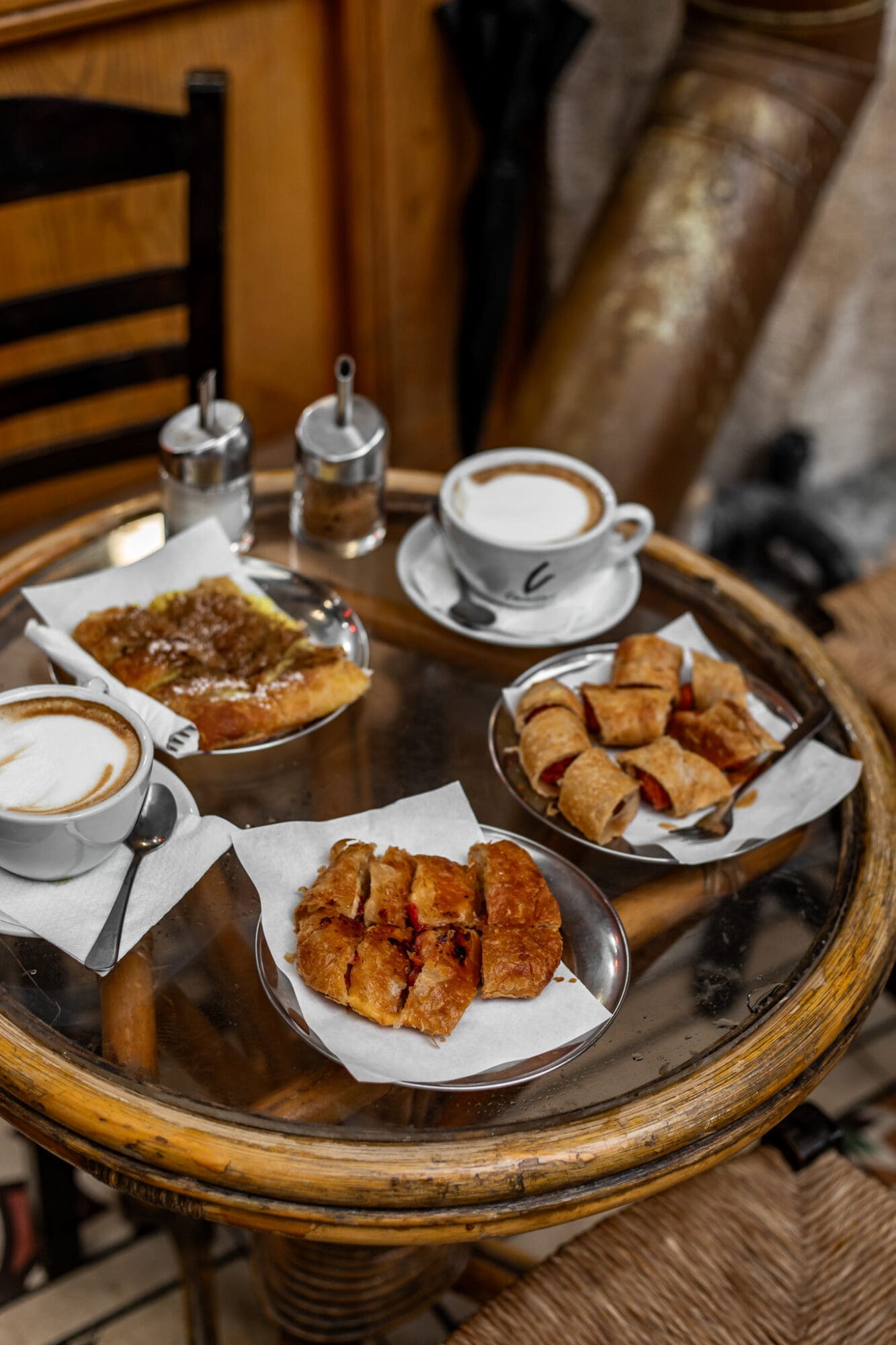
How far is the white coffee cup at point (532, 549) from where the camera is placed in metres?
1.41

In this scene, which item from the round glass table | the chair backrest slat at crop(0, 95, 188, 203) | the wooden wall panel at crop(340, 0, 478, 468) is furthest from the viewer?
the wooden wall panel at crop(340, 0, 478, 468)

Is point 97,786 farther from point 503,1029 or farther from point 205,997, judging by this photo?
point 503,1029

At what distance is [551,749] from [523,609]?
0.30 metres

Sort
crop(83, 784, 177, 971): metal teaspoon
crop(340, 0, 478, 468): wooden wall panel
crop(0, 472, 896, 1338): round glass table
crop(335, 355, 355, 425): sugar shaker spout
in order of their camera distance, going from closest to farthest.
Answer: crop(0, 472, 896, 1338): round glass table
crop(83, 784, 177, 971): metal teaspoon
crop(335, 355, 355, 425): sugar shaker spout
crop(340, 0, 478, 468): wooden wall panel

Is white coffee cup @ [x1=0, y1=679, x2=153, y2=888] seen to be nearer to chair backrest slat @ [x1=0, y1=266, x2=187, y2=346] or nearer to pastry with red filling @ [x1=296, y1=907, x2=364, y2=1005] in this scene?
pastry with red filling @ [x1=296, y1=907, x2=364, y2=1005]

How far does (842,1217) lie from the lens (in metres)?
1.29

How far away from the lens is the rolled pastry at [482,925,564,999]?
1005mm

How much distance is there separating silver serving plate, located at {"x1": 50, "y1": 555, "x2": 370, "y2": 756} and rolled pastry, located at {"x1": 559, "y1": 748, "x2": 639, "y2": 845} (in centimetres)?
33

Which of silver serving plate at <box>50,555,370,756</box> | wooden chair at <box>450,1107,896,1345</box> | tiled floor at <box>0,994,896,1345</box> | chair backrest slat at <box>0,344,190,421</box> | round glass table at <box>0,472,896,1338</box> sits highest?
chair backrest slat at <box>0,344,190,421</box>

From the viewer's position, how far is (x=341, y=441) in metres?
1.47

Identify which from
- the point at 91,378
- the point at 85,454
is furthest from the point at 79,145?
the point at 85,454

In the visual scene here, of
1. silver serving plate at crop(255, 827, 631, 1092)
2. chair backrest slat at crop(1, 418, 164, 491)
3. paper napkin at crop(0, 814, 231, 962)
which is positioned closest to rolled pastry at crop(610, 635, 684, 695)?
silver serving plate at crop(255, 827, 631, 1092)

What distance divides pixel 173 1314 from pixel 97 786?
3.79 ft

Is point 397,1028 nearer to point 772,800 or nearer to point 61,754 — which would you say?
point 61,754
